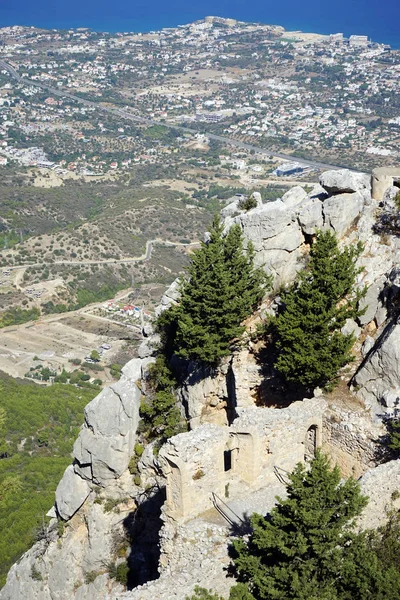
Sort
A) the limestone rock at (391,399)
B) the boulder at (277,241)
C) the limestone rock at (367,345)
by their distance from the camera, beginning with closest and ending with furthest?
1. the limestone rock at (391,399)
2. the limestone rock at (367,345)
3. the boulder at (277,241)

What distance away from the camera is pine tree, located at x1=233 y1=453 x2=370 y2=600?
40.3ft

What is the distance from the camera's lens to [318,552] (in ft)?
40.4

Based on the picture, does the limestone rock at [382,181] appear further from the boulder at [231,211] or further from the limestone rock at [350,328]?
the limestone rock at [350,328]

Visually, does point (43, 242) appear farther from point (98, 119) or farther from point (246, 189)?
point (98, 119)

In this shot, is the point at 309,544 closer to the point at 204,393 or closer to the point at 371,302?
the point at 371,302

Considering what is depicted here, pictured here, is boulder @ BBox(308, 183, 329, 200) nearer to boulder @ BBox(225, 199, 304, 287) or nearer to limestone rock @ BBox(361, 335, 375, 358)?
boulder @ BBox(225, 199, 304, 287)

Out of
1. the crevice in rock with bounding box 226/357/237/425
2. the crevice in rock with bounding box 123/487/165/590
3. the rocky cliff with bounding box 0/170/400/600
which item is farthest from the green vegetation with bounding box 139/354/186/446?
the crevice in rock with bounding box 123/487/165/590

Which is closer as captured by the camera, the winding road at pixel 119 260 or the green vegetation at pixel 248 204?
the green vegetation at pixel 248 204

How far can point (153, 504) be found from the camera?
21000 mm

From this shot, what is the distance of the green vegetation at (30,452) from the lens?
95.3 feet

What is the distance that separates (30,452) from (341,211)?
26.4 meters

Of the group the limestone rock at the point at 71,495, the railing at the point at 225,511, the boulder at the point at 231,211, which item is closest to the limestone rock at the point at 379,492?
the railing at the point at 225,511

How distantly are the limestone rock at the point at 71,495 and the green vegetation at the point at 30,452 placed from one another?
2216 mm

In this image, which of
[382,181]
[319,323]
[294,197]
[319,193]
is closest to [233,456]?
[319,323]
